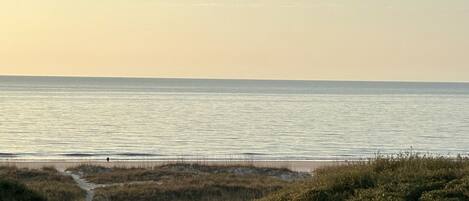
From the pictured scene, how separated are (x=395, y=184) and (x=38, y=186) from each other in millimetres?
11596

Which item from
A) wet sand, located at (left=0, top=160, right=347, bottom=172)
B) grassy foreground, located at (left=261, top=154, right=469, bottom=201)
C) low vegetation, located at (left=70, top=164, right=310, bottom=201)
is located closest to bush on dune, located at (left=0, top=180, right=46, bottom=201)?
low vegetation, located at (left=70, top=164, right=310, bottom=201)

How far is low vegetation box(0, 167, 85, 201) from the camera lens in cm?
1408

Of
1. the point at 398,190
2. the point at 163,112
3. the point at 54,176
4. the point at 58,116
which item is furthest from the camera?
the point at 163,112

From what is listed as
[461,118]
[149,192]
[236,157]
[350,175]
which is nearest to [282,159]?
[236,157]

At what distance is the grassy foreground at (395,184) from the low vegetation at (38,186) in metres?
5.08

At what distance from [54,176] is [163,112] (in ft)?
205

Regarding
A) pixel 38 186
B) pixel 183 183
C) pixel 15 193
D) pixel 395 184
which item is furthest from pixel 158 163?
pixel 395 184

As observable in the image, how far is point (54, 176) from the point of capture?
2384cm

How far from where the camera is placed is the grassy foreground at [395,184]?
1107 cm

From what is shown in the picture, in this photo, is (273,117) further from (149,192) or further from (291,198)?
(291,198)

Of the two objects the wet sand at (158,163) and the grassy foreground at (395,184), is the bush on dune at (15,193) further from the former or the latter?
the wet sand at (158,163)

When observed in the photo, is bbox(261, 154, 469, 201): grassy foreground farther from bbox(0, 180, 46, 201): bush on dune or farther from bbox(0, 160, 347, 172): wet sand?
bbox(0, 160, 347, 172): wet sand

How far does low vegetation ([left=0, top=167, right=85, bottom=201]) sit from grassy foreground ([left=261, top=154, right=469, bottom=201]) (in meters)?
5.08

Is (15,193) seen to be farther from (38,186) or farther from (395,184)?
(395,184)
